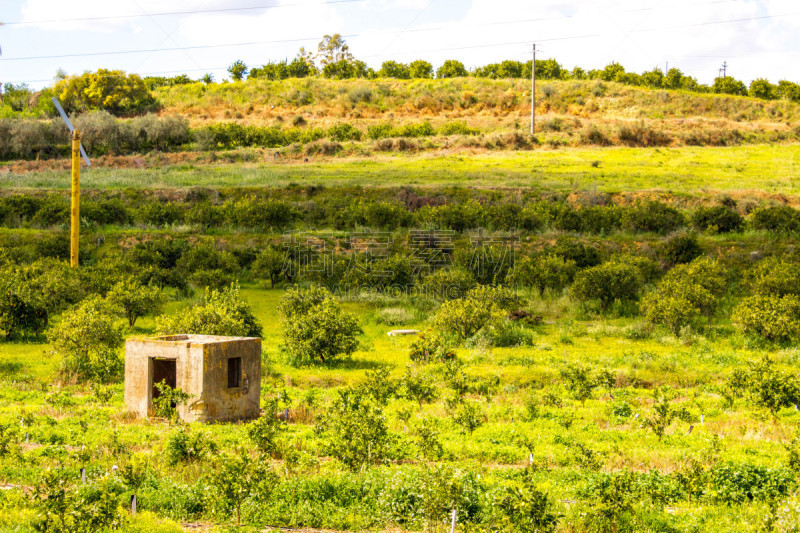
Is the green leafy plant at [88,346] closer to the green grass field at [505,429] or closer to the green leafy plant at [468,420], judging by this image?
the green grass field at [505,429]

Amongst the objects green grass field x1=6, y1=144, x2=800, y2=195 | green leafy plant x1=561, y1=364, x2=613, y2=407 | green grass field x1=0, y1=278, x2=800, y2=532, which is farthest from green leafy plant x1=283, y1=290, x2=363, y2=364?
green grass field x1=6, y1=144, x2=800, y2=195

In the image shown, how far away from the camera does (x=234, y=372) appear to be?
19797 millimetres

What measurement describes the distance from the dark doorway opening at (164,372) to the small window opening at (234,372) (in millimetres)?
1656

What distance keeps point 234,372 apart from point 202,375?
138 cm

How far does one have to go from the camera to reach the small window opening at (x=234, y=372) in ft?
64.4

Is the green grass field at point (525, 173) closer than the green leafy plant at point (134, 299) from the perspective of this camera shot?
No

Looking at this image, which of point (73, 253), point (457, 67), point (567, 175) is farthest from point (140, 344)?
point (457, 67)

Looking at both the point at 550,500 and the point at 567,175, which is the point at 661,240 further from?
the point at 550,500

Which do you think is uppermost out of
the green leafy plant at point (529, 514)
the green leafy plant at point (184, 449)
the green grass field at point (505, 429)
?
the green leafy plant at point (529, 514)

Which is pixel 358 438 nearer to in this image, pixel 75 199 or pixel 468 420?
pixel 468 420

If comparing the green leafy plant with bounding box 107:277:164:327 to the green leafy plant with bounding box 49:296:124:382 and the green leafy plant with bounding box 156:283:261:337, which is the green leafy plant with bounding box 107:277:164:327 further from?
the green leafy plant with bounding box 156:283:261:337

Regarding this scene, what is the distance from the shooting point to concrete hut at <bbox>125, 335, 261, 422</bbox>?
18.6 metres

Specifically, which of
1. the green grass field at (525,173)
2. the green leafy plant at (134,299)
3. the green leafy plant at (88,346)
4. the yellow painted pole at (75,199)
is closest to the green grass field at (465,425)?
the green leafy plant at (88,346)

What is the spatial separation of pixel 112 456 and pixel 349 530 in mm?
5427
